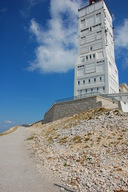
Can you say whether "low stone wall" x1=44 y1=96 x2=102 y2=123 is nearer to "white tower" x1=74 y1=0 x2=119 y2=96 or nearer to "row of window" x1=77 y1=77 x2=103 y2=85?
"white tower" x1=74 y1=0 x2=119 y2=96

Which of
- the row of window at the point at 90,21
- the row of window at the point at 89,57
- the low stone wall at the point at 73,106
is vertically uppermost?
the row of window at the point at 90,21

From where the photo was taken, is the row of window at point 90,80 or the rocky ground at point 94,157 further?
the row of window at point 90,80

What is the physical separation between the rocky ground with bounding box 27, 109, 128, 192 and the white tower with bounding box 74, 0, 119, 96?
2954 cm

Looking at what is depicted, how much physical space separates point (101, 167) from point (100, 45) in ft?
166

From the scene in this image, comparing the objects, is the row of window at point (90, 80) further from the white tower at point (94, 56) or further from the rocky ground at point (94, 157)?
the rocky ground at point (94, 157)

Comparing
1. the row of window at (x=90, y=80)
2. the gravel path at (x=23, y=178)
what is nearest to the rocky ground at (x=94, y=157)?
the gravel path at (x=23, y=178)

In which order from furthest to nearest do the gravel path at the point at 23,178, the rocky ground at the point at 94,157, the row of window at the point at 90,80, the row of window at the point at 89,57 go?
1. the row of window at the point at 89,57
2. the row of window at the point at 90,80
3. the rocky ground at the point at 94,157
4. the gravel path at the point at 23,178

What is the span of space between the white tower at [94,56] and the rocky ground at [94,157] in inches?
1163

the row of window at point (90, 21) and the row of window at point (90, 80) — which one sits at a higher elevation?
the row of window at point (90, 21)

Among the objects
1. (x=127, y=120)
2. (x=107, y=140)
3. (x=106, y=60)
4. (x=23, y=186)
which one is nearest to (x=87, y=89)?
(x=106, y=60)

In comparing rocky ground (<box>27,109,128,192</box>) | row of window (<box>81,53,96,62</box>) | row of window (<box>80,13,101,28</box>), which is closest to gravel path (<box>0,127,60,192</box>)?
rocky ground (<box>27,109,128,192</box>)

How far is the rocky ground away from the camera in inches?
359

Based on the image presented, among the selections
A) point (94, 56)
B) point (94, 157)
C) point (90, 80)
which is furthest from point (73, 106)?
point (94, 56)

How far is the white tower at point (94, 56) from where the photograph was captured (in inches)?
1940
